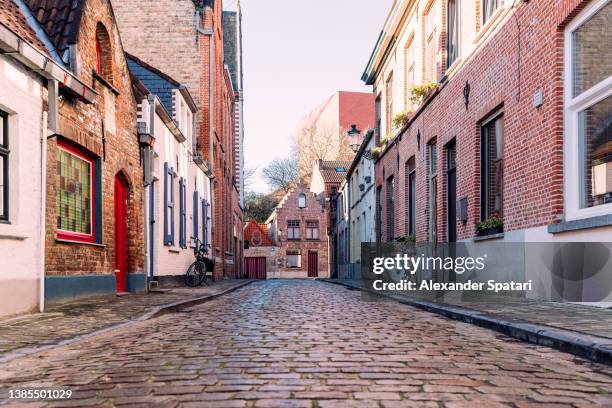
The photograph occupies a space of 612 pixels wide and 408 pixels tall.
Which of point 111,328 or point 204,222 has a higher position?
point 204,222

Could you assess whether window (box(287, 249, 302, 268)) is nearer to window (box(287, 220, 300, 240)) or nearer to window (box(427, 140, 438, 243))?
window (box(287, 220, 300, 240))

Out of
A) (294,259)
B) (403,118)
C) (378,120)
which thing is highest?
(378,120)

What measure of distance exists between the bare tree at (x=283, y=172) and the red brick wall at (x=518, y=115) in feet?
157

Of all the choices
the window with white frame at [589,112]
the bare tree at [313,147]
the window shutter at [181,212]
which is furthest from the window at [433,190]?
the bare tree at [313,147]

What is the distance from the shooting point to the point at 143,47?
22234 millimetres

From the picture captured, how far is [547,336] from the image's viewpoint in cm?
534

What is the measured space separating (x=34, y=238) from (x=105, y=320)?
171 cm

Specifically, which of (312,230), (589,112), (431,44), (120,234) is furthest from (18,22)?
(312,230)

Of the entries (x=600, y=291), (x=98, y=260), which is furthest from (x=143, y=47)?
(x=600, y=291)

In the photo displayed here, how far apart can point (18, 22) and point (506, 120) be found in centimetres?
743

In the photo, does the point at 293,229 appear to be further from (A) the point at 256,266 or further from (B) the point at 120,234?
(B) the point at 120,234

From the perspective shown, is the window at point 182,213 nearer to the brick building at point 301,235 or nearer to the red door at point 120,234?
the red door at point 120,234

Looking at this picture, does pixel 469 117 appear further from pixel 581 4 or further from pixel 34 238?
pixel 34 238

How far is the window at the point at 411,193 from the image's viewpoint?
1844 centimetres
